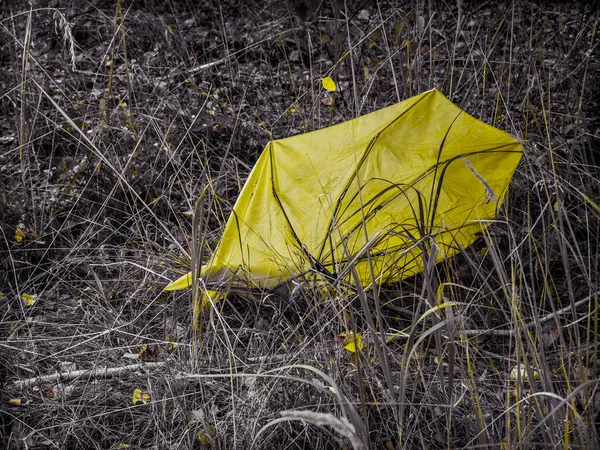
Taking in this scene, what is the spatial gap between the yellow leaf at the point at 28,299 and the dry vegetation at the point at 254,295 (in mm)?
13

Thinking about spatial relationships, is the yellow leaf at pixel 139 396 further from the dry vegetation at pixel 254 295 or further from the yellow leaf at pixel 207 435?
the yellow leaf at pixel 207 435

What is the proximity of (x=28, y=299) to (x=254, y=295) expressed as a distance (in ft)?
2.80

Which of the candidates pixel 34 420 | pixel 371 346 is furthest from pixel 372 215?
pixel 34 420

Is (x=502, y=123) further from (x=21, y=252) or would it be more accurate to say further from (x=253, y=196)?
(x=21, y=252)

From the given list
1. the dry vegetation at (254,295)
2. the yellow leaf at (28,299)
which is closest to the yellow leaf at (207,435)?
the dry vegetation at (254,295)

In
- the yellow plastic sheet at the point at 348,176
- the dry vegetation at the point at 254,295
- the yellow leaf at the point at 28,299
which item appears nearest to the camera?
the dry vegetation at the point at 254,295

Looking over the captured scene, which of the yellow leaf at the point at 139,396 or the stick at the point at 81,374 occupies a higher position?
the stick at the point at 81,374

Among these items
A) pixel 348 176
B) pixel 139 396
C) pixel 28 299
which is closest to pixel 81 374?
pixel 139 396

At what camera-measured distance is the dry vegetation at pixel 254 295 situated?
1.50 meters

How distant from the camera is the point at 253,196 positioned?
2094 millimetres

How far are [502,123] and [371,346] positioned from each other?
1.44 m

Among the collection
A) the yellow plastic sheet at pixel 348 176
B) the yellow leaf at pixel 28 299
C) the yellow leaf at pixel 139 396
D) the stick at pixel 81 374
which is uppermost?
the yellow plastic sheet at pixel 348 176

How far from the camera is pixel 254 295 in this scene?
207 cm

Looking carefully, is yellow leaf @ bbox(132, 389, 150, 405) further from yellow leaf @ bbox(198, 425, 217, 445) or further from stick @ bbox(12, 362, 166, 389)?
yellow leaf @ bbox(198, 425, 217, 445)
